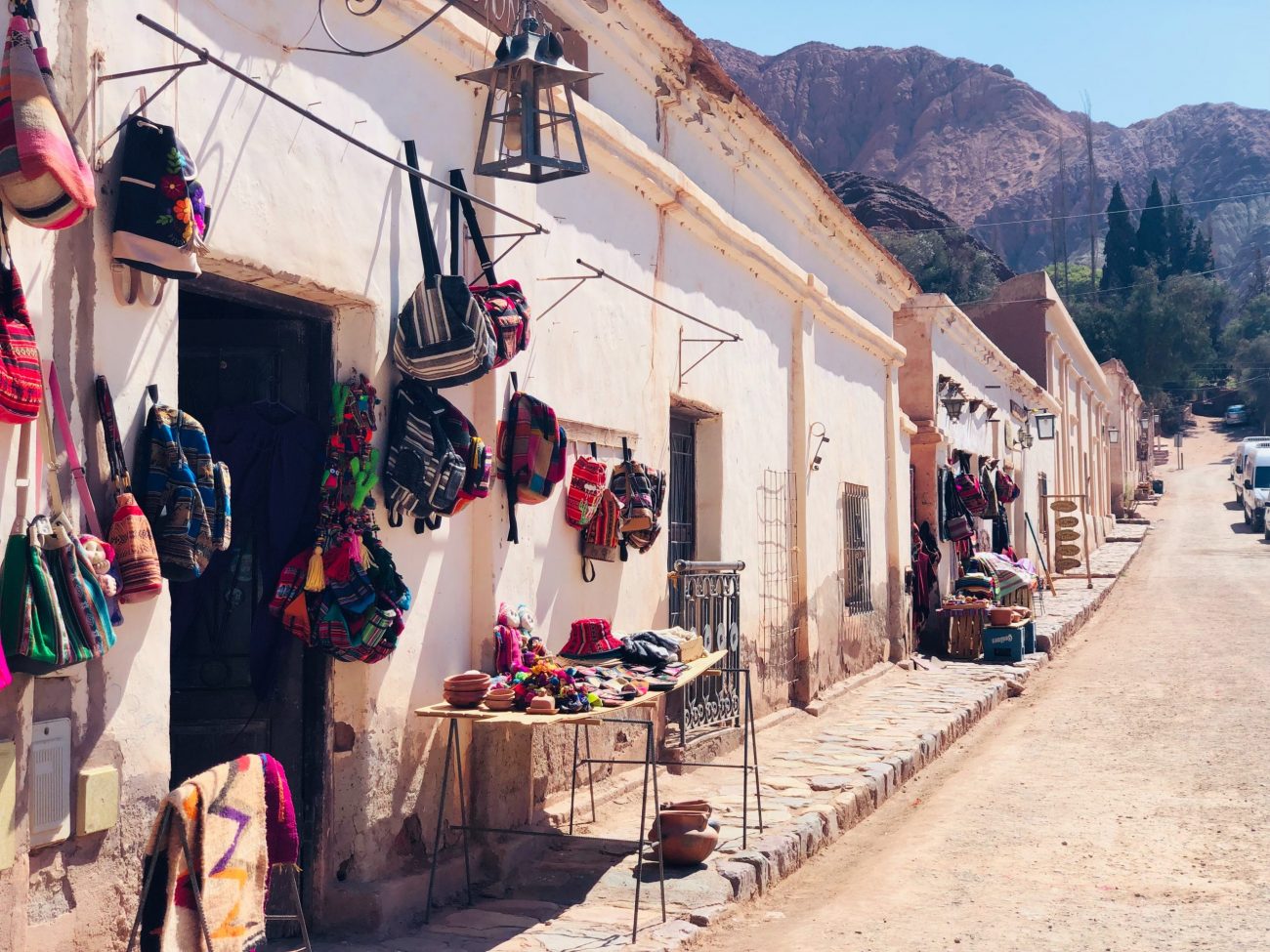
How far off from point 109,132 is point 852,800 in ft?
19.8

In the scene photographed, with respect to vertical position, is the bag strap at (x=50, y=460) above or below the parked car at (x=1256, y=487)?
below

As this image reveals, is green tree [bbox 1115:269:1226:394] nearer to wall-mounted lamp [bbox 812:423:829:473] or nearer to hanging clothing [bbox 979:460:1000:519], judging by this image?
hanging clothing [bbox 979:460:1000:519]

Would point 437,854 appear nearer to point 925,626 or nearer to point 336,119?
point 336,119

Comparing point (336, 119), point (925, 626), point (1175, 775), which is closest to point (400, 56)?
point (336, 119)

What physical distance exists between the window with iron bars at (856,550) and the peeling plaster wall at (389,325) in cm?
229

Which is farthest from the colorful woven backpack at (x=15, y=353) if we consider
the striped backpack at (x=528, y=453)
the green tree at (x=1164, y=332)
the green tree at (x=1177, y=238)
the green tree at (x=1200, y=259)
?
the green tree at (x=1200, y=259)

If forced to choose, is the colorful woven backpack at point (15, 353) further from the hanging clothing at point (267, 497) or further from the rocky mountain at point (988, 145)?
the rocky mountain at point (988, 145)

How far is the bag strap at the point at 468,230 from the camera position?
6047 mm

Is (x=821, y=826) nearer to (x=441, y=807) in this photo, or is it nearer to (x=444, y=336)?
(x=441, y=807)

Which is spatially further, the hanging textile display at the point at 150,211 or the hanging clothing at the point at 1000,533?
the hanging clothing at the point at 1000,533

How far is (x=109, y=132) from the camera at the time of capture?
13.2 feet

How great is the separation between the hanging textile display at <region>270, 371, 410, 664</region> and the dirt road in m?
2.11

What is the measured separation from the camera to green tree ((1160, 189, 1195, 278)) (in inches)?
3109

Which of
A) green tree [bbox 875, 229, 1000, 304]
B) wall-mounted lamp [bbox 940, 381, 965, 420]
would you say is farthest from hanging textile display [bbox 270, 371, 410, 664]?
green tree [bbox 875, 229, 1000, 304]
